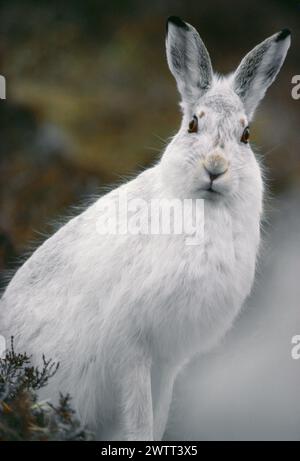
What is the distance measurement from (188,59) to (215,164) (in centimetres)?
39

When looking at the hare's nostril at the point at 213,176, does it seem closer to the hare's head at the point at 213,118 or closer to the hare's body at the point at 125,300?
the hare's head at the point at 213,118

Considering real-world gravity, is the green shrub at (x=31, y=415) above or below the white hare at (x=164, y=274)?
below

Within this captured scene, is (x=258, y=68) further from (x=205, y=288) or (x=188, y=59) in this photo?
(x=205, y=288)

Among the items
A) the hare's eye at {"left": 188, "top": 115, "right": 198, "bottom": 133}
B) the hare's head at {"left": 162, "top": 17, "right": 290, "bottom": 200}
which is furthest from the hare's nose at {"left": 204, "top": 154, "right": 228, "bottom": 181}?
the hare's eye at {"left": 188, "top": 115, "right": 198, "bottom": 133}

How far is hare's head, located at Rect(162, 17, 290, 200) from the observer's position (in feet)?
7.30

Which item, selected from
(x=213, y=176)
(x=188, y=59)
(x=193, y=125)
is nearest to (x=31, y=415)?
(x=213, y=176)

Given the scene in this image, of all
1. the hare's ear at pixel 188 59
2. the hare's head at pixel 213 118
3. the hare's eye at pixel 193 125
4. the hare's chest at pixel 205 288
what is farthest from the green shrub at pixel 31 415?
the hare's ear at pixel 188 59

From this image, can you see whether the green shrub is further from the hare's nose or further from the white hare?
the hare's nose

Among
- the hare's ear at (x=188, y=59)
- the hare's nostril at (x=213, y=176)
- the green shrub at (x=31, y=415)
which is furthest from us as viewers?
the hare's ear at (x=188, y=59)

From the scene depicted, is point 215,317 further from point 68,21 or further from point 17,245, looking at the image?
point 68,21

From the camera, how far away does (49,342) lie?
8.29ft

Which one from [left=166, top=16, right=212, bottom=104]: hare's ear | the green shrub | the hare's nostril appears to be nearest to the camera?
the green shrub

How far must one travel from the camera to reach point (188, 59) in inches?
92.7

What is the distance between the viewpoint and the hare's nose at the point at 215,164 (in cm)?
218
